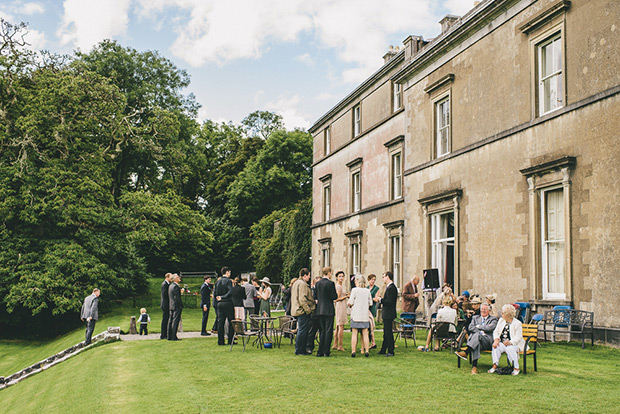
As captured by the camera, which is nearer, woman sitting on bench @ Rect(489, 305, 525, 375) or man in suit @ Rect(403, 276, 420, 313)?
woman sitting on bench @ Rect(489, 305, 525, 375)

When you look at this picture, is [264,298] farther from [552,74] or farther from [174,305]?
[552,74]

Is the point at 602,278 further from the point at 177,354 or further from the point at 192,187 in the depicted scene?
the point at 192,187

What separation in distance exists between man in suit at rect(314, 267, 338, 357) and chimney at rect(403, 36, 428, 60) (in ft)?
45.6

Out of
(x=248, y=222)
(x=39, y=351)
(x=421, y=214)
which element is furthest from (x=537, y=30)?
(x=248, y=222)

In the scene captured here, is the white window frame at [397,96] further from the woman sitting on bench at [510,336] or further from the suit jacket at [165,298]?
the woman sitting on bench at [510,336]

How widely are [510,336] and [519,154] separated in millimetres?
7367

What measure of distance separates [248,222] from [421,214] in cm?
3677

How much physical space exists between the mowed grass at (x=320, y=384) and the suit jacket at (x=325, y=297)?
1.04 metres

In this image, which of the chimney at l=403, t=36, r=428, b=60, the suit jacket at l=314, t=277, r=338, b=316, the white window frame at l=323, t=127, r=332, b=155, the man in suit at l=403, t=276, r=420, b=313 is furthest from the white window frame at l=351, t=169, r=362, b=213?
the suit jacket at l=314, t=277, r=338, b=316

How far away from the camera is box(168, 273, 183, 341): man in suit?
695 inches

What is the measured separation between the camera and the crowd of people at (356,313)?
1112 cm

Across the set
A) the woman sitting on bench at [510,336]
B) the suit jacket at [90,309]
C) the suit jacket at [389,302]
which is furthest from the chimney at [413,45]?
the woman sitting on bench at [510,336]

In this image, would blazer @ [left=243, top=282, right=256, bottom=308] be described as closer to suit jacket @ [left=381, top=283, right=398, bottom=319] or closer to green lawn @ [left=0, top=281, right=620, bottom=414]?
green lawn @ [left=0, top=281, right=620, bottom=414]

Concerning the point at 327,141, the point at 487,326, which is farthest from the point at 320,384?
the point at 327,141
